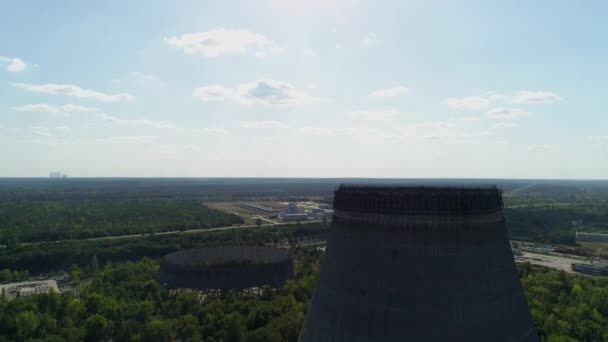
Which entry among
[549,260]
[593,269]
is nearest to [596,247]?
[549,260]

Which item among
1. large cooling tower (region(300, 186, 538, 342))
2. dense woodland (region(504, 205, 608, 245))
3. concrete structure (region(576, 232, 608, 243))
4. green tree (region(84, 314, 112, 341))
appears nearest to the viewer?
large cooling tower (region(300, 186, 538, 342))

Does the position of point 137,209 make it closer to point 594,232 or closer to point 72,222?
point 72,222

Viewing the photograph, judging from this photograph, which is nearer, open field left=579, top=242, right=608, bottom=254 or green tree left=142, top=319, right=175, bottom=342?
green tree left=142, top=319, right=175, bottom=342

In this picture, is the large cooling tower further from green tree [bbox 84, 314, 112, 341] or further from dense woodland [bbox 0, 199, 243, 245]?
dense woodland [bbox 0, 199, 243, 245]

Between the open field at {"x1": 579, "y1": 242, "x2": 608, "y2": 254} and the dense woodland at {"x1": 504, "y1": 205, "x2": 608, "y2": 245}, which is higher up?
the dense woodland at {"x1": 504, "y1": 205, "x2": 608, "y2": 245}

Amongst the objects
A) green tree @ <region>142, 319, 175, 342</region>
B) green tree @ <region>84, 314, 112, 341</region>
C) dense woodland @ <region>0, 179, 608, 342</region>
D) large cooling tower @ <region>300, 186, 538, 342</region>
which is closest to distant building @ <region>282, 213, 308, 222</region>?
dense woodland @ <region>0, 179, 608, 342</region>
